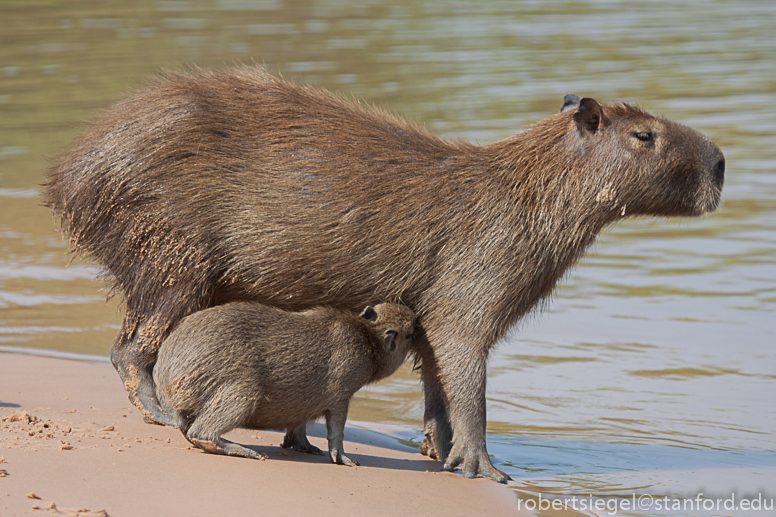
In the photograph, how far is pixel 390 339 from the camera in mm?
5141

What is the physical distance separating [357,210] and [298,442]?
122cm

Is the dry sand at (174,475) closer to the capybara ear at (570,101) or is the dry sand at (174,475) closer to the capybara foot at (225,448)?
the capybara foot at (225,448)

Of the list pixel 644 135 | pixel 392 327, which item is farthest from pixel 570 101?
pixel 392 327

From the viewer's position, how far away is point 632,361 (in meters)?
7.06

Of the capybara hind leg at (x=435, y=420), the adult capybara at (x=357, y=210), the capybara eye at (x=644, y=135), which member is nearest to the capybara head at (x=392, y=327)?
the adult capybara at (x=357, y=210)

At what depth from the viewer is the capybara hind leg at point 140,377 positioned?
17.9 feet

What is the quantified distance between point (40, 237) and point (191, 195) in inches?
210

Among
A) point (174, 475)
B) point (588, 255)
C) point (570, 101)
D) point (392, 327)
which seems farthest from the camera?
point (588, 255)

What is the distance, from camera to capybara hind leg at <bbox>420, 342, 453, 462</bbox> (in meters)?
5.50

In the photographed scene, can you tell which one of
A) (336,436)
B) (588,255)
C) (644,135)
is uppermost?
(644,135)

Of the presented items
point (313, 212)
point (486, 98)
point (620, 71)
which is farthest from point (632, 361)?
point (620, 71)

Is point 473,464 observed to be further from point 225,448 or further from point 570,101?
point 570,101

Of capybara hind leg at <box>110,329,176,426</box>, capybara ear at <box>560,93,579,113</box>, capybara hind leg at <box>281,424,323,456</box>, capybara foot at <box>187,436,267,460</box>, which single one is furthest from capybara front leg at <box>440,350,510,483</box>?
capybara ear at <box>560,93,579,113</box>

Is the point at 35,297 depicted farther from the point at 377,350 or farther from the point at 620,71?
the point at 620,71
